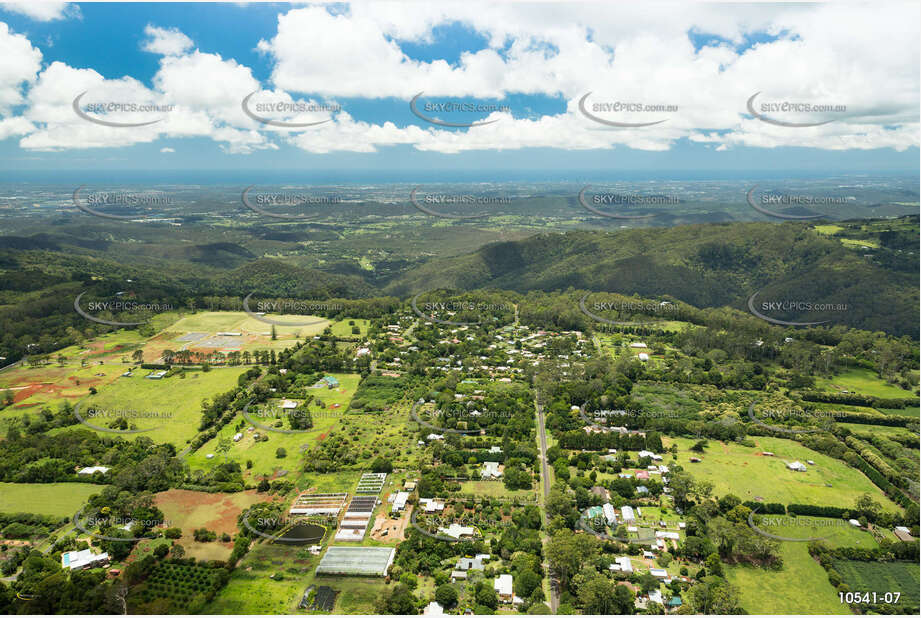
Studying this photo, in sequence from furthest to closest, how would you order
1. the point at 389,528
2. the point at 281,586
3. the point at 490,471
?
the point at 490,471
the point at 389,528
the point at 281,586

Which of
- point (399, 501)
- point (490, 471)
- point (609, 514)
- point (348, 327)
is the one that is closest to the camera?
point (609, 514)

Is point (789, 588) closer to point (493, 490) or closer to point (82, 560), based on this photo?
point (493, 490)

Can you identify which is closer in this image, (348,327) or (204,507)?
(204,507)

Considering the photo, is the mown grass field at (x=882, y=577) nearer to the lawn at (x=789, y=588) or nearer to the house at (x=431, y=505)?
the lawn at (x=789, y=588)

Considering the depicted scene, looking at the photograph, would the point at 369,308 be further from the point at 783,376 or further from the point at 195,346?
the point at 783,376

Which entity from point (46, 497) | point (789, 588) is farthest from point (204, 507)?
point (789, 588)

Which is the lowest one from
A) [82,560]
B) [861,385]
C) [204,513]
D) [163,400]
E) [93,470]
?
[204,513]

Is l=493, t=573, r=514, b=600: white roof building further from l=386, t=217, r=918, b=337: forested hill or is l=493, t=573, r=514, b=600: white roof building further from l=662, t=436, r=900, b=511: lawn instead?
l=386, t=217, r=918, b=337: forested hill

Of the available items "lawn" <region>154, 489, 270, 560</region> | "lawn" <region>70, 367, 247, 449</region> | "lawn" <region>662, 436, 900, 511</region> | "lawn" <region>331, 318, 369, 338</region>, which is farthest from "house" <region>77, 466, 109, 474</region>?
"lawn" <region>662, 436, 900, 511</region>
